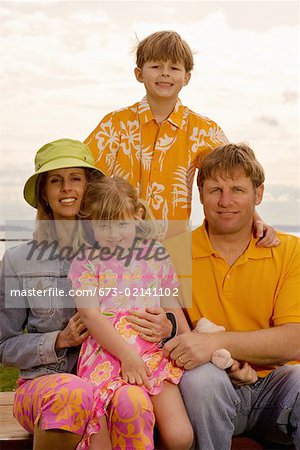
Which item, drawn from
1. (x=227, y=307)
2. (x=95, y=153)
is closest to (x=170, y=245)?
(x=227, y=307)

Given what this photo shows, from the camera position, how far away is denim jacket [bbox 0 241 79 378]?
2.62 m

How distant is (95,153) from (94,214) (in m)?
0.63

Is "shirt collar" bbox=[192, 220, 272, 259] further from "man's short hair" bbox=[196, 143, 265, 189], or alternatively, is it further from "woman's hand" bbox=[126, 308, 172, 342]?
"woman's hand" bbox=[126, 308, 172, 342]

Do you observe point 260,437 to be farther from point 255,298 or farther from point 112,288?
point 112,288

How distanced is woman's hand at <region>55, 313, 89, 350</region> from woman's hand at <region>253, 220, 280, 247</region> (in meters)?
0.79

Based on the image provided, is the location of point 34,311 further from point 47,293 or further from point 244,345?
point 244,345

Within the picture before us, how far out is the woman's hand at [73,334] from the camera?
8.47 ft

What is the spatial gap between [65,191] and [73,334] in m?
0.57

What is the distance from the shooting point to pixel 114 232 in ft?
8.84

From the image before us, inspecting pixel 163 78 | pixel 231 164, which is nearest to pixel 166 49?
pixel 163 78

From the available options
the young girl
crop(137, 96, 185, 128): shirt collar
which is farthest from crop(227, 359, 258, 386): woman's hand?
crop(137, 96, 185, 128): shirt collar

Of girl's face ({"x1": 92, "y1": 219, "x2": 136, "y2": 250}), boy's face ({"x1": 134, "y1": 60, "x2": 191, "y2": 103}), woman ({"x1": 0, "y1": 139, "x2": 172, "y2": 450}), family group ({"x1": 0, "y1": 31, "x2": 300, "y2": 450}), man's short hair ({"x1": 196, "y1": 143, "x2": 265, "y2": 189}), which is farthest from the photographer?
boy's face ({"x1": 134, "y1": 60, "x2": 191, "y2": 103})

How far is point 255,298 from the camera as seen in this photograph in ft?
9.16

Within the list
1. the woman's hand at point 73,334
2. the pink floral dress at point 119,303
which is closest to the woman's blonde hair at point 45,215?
the pink floral dress at point 119,303
